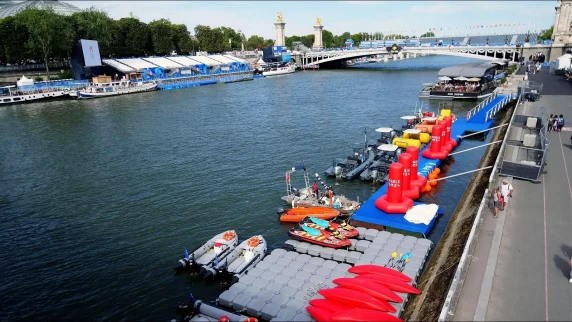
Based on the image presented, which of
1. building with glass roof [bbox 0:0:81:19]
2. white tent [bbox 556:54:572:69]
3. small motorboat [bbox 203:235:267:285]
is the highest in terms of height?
building with glass roof [bbox 0:0:81:19]

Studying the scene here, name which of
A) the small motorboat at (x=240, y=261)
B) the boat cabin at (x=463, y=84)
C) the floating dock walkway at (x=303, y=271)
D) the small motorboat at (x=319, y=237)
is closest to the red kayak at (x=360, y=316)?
the floating dock walkway at (x=303, y=271)

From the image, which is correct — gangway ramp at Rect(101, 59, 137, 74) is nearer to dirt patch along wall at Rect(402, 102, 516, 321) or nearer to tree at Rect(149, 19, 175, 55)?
tree at Rect(149, 19, 175, 55)

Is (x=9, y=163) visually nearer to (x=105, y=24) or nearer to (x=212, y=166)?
(x=212, y=166)

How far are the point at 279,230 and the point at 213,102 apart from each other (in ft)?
217

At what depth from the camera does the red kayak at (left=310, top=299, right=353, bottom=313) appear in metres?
17.4

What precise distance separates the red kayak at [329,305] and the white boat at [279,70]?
447 ft

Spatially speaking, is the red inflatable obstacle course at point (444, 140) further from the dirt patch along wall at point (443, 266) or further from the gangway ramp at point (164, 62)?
the gangway ramp at point (164, 62)

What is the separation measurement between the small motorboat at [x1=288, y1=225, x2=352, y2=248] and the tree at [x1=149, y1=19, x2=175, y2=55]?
437 feet

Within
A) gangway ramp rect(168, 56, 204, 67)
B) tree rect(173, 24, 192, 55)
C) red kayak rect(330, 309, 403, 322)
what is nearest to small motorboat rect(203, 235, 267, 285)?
red kayak rect(330, 309, 403, 322)

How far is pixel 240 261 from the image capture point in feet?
78.6

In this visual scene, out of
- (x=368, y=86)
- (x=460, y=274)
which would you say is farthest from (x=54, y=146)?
(x=368, y=86)

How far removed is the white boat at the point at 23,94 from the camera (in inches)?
3681

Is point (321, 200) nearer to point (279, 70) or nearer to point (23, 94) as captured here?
point (23, 94)

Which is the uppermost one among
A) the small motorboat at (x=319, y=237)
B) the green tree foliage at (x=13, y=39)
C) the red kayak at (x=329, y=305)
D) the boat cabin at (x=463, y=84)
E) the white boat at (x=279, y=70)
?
the green tree foliage at (x=13, y=39)
